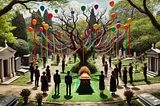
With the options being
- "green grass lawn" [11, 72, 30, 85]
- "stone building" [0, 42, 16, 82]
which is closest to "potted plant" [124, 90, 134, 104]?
"green grass lawn" [11, 72, 30, 85]

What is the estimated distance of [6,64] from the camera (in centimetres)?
2152

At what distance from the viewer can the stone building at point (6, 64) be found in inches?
789

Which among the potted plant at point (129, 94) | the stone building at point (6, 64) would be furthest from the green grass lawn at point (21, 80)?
the potted plant at point (129, 94)

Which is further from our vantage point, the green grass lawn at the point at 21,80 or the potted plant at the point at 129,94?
the green grass lawn at the point at 21,80

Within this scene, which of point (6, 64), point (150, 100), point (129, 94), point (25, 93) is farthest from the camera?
point (6, 64)

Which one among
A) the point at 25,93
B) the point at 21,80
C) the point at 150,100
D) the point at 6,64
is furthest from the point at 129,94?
the point at 6,64

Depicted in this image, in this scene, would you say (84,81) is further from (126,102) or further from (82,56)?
(82,56)

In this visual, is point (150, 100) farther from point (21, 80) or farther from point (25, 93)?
point (21, 80)

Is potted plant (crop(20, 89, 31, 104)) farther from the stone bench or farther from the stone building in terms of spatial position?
the stone building

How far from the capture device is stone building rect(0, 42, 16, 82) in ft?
65.8

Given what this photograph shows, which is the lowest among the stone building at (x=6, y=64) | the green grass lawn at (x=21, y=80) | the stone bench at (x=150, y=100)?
the green grass lawn at (x=21, y=80)

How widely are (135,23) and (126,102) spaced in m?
19.9

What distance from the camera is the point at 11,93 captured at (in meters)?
16.3

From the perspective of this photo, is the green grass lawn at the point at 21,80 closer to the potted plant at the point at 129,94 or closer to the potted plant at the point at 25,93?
the potted plant at the point at 25,93
